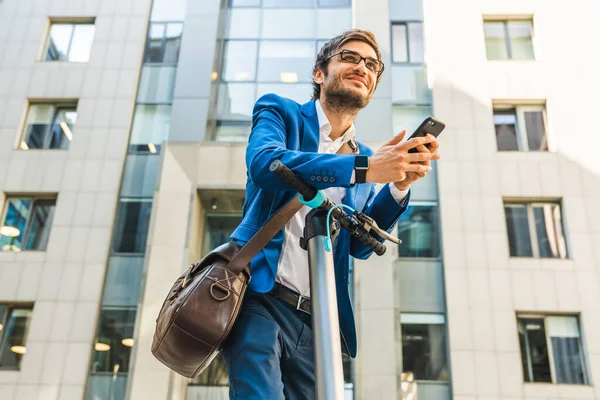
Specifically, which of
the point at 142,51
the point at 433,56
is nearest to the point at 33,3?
the point at 142,51

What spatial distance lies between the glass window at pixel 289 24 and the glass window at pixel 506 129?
6068 mm

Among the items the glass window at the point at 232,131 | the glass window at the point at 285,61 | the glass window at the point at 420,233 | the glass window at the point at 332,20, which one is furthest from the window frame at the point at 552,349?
the glass window at the point at 332,20

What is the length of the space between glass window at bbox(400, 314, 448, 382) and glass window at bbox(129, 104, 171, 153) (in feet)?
27.2

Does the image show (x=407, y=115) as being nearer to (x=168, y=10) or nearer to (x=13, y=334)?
(x=168, y=10)

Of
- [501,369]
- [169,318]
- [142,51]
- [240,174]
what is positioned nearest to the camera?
[169,318]

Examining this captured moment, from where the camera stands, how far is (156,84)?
54.4 ft

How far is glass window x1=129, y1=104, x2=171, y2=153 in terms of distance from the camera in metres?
15.8

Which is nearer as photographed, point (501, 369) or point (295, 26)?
point (501, 369)

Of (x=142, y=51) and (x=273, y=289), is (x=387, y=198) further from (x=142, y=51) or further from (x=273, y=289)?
(x=142, y=51)

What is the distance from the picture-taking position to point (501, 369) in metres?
12.3

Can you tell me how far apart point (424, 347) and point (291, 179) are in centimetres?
1204

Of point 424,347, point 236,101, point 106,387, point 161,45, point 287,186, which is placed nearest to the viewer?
point 287,186

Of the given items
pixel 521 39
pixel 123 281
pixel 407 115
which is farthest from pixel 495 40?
pixel 123 281

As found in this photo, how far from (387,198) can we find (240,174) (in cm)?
1207
